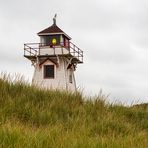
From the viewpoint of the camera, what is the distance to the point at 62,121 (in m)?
8.88

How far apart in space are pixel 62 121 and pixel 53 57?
35321 millimetres

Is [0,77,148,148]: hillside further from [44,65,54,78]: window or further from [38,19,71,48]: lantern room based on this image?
[44,65,54,78]: window

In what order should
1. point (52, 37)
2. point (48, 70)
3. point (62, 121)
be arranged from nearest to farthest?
1. point (62, 121)
2. point (52, 37)
3. point (48, 70)

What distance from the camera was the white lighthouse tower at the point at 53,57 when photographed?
43.2 metres

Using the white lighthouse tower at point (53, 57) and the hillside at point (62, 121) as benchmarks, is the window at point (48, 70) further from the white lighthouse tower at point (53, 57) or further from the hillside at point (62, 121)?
the hillside at point (62, 121)

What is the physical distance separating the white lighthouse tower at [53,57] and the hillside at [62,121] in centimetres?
3120

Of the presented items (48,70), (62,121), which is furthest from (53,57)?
(62,121)

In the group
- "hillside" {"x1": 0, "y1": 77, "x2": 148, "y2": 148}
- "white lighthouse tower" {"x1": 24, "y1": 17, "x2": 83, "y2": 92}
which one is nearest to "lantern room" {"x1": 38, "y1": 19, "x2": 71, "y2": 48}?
"white lighthouse tower" {"x1": 24, "y1": 17, "x2": 83, "y2": 92}

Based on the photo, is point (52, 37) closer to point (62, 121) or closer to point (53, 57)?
point (53, 57)

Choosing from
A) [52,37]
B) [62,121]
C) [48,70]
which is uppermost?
[52,37]

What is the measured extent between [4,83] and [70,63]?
3446 cm

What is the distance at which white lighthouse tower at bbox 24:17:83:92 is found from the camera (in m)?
43.2

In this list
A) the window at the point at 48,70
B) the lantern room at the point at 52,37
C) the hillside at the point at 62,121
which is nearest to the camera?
the hillside at the point at 62,121

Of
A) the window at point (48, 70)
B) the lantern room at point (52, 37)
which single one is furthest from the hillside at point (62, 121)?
the window at point (48, 70)
